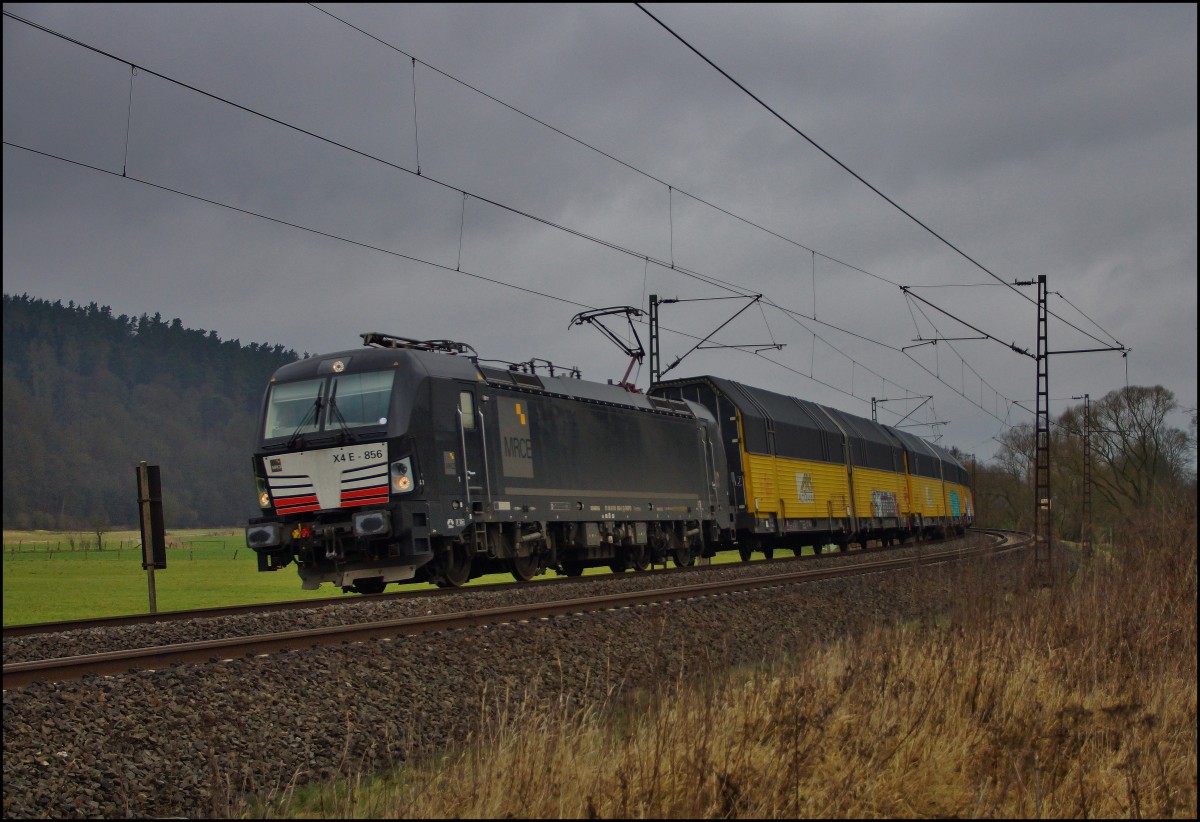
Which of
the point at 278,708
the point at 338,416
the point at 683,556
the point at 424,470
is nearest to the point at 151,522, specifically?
the point at 338,416

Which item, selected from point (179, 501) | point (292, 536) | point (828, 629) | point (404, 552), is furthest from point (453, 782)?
point (179, 501)

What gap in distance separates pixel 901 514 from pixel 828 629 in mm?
25770

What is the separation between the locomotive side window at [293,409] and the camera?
15766 millimetres

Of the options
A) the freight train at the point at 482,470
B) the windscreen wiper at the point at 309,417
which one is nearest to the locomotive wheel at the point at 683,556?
the freight train at the point at 482,470

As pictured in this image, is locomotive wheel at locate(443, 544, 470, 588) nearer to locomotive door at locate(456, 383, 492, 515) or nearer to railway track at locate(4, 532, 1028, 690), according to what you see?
locomotive door at locate(456, 383, 492, 515)

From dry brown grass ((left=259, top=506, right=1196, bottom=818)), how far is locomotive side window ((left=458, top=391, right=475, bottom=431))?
7.99 m

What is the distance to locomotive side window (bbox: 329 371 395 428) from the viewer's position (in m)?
15.3

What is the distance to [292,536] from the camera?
15.3 meters

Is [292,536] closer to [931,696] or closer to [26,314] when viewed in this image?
[931,696]

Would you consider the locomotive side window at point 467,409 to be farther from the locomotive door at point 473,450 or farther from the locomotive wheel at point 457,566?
the locomotive wheel at point 457,566

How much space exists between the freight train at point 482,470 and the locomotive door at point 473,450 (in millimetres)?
26

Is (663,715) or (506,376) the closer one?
(663,715)

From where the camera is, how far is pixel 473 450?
53.8 ft

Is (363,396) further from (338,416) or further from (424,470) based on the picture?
(424,470)
